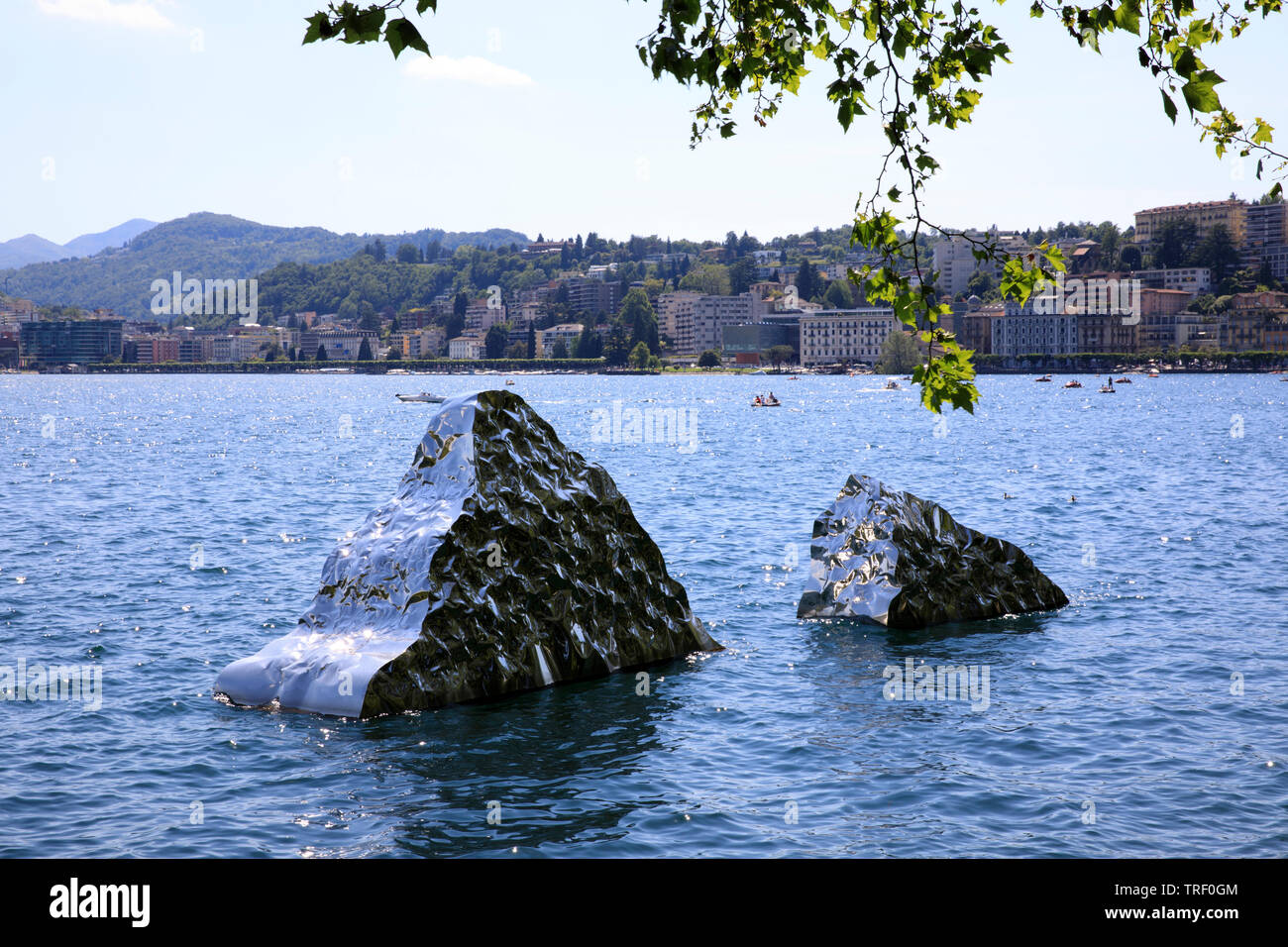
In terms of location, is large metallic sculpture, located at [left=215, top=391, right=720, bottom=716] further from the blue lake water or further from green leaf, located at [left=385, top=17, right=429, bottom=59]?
green leaf, located at [left=385, top=17, right=429, bottom=59]

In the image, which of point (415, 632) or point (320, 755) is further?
point (415, 632)

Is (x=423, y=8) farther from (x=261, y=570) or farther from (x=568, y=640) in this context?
(x=261, y=570)

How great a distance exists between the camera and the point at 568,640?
1502cm

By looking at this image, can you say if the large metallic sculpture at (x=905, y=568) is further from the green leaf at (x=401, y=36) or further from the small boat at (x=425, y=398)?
Answer: the small boat at (x=425, y=398)

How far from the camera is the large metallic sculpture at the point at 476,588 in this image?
13.8m

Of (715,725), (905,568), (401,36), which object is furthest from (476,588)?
(401,36)

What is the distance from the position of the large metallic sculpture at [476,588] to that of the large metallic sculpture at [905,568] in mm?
3999

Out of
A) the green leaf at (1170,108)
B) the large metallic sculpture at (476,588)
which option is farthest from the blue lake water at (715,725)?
the green leaf at (1170,108)

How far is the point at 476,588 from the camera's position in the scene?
14086mm

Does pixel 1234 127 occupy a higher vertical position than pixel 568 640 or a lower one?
higher

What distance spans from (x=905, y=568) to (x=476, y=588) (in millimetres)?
7508

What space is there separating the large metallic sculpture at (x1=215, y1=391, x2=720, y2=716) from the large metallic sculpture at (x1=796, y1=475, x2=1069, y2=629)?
3999mm

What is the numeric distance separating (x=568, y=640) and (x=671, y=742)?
8.80ft

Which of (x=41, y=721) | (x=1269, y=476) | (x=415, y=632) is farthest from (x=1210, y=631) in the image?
(x=1269, y=476)
